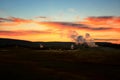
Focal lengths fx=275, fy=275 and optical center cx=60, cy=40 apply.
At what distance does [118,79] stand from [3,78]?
101 ft

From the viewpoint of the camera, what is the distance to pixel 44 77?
73688mm

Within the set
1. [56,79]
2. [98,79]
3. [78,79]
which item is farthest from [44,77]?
[98,79]

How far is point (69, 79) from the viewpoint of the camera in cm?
7119

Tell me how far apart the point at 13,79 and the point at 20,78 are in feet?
9.16

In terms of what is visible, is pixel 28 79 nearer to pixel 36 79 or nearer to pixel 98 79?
pixel 36 79

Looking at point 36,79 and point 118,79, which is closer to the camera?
point 36,79

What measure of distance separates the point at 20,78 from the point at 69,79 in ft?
41.2

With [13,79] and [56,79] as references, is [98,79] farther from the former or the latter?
[13,79]

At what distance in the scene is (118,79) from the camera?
74.7 m

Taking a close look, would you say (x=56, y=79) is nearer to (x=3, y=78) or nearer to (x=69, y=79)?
(x=69, y=79)

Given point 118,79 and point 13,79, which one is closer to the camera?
point 13,79

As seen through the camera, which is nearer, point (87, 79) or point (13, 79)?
point (13, 79)

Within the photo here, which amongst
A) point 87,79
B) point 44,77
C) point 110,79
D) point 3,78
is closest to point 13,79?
point 3,78

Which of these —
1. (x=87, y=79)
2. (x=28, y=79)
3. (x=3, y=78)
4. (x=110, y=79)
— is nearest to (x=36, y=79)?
(x=28, y=79)
